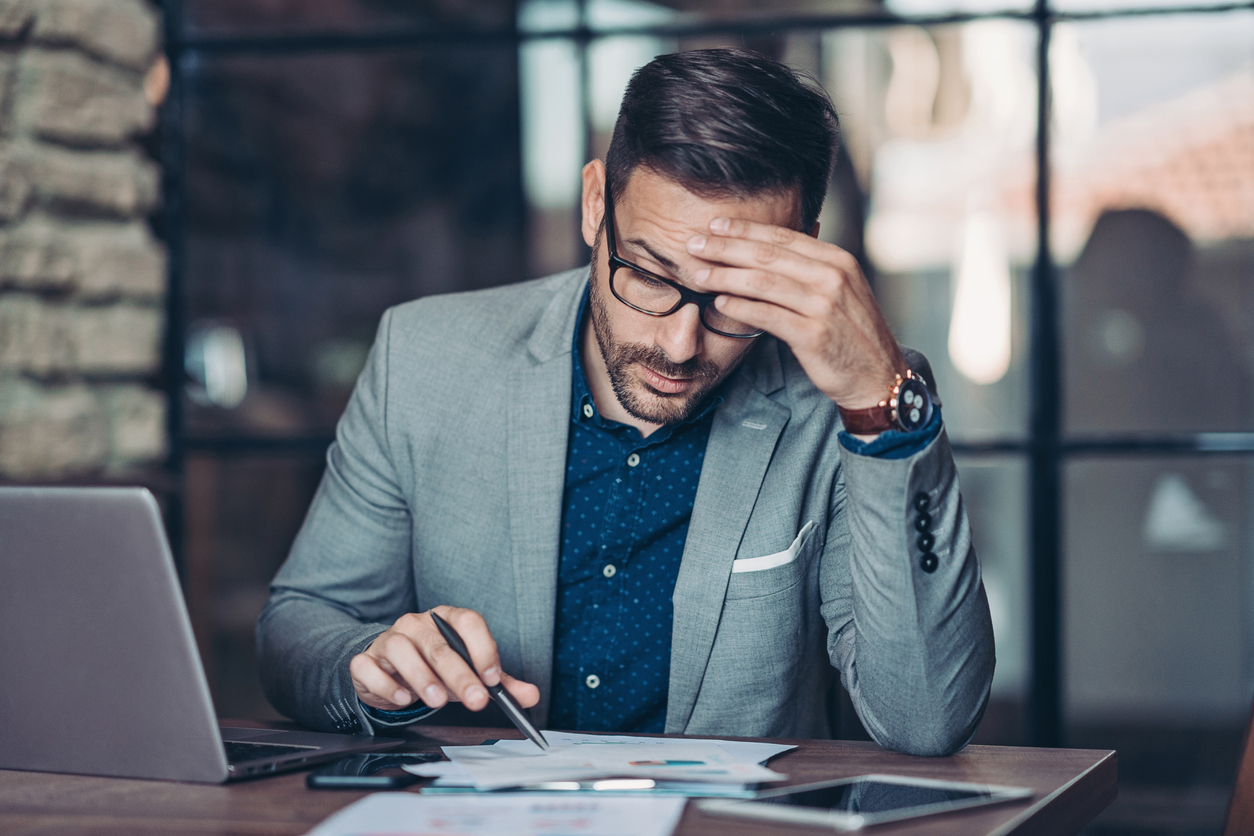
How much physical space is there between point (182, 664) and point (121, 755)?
160mm

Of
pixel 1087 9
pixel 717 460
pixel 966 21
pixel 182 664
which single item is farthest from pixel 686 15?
pixel 182 664

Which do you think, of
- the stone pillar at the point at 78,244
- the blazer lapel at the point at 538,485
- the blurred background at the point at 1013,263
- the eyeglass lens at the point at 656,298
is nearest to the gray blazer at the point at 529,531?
the blazer lapel at the point at 538,485

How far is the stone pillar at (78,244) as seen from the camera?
1.98 m

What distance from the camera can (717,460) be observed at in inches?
61.9

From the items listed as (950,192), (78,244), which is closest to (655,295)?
(78,244)

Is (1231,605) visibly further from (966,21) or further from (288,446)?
(288,446)

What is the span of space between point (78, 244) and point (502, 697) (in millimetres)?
1431

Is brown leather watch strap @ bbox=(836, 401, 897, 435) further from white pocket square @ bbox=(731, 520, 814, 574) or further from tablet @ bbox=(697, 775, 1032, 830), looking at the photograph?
tablet @ bbox=(697, 775, 1032, 830)

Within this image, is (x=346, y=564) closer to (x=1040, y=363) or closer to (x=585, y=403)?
(x=585, y=403)

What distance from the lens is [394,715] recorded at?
127 centimetres

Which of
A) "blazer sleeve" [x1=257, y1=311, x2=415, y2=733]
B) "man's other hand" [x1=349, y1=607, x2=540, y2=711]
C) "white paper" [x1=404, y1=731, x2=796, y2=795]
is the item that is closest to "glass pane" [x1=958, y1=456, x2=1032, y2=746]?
"blazer sleeve" [x1=257, y1=311, x2=415, y2=733]

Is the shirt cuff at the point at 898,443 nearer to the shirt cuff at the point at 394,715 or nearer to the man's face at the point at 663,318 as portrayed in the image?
the man's face at the point at 663,318

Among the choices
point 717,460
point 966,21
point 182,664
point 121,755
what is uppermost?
point 966,21

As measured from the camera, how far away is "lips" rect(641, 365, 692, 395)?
4.85ft
